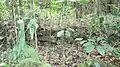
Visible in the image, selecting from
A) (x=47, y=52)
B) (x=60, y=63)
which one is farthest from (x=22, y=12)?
(x=60, y=63)

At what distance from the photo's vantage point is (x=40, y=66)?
8.42 feet

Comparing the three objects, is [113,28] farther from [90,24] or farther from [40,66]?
[40,66]

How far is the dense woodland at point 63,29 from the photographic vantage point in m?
3.88

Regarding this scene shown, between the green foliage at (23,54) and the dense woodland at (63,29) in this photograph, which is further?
the dense woodland at (63,29)

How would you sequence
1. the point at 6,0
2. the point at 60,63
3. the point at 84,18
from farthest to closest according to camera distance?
the point at 84,18 → the point at 6,0 → the point at 60,63

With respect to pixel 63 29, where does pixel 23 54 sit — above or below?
above

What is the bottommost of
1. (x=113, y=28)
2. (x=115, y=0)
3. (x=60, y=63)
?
(x=60, y=63)

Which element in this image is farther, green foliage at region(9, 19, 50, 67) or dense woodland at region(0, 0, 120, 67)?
dense woodland at region(0, 0, 120, 67)

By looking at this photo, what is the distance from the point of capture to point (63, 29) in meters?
4.45

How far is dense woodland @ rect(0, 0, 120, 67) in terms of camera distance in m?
3.88

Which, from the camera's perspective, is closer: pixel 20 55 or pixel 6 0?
pixel 20 55

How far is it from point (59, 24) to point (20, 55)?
201cm

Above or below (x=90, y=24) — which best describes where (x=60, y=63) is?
below

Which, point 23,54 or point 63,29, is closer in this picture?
point 23,54
